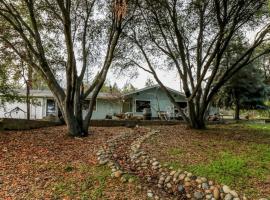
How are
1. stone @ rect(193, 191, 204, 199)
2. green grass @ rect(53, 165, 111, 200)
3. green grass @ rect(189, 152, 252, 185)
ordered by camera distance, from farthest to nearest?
green grass @ rect(189, 152, 252, 185)
green grass @ rect(53, 165, 111, 200)
stone @ rect(193, 191, 204, 199)

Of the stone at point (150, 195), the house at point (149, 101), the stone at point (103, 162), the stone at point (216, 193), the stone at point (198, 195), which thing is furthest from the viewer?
the house at point (149, 101)

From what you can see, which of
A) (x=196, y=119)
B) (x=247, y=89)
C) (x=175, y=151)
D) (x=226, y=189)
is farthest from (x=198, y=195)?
(x=247, y=89)

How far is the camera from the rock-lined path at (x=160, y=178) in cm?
522

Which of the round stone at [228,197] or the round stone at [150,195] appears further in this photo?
the round stone at [150,195]

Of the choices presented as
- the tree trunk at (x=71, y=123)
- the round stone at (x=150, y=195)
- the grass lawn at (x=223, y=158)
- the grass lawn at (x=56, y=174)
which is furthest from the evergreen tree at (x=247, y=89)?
the round stone at (x=150, y=195)

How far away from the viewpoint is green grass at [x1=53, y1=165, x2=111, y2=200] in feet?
17.7

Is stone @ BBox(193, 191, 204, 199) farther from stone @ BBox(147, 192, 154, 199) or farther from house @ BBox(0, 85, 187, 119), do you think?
house @ BBox(0, 85, 187, 119)

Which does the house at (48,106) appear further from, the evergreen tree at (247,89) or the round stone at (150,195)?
the round stone at (150,195)

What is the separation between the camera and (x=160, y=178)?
597cm

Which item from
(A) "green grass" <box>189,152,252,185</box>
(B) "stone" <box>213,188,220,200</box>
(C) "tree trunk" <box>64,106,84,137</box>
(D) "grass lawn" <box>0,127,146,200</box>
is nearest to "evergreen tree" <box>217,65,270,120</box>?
(C) "tree trunk" <box>64,106,84,137</box>

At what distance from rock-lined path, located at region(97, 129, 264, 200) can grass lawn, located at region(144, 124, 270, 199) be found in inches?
9.4

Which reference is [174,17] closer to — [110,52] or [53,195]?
[110,52]

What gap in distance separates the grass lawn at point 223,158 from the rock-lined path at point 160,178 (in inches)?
9.4

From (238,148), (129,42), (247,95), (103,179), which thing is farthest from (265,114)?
(103,179)
